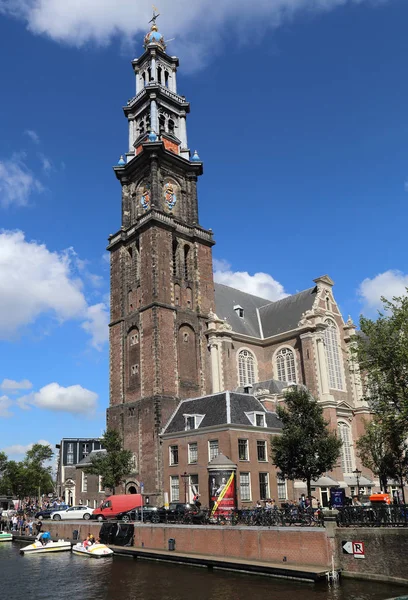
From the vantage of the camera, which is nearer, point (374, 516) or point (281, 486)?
point (374, 516)

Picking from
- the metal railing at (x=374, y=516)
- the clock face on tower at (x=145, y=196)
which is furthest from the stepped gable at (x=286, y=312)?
the metal railing at (x=374, y=516)

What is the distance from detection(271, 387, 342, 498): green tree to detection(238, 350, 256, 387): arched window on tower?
2031 centimetres

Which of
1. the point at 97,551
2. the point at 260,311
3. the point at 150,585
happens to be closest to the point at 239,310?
the point at 260,311

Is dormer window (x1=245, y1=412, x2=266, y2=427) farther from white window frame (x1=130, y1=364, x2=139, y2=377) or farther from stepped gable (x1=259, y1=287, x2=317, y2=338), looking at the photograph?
stepped gable (x1=259, y1=287, x2=317, y2=338)

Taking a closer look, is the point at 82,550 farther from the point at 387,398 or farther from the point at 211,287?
the point at 211,287

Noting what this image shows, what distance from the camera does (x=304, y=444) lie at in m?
33.0

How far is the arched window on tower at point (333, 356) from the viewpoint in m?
53.2

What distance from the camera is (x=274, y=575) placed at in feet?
75.6

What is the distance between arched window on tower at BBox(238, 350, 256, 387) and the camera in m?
55.0

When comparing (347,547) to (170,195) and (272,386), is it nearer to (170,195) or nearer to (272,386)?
(272,386)

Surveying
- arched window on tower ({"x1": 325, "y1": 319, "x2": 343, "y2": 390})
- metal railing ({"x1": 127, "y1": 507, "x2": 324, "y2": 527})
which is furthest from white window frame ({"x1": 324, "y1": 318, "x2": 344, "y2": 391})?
metal railing ({"x1": 127, "y1": 507, "x2": 324, "y2": 527})

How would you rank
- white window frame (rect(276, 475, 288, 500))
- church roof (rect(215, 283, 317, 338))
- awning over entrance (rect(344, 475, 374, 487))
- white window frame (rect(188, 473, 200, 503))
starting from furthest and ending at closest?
church roof (rect(215, 283, 317, 338)), awning over entrance (rect(344, 475, 374, 487)), white window frame (rect(276, 475, 288, 500)), white window frame (rect(188, 473, 200, 503))

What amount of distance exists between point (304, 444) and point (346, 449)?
64.4 ft

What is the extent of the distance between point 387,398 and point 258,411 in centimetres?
1467
